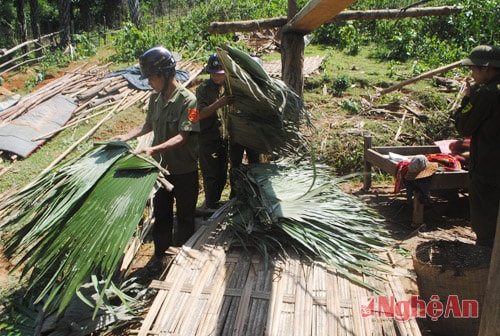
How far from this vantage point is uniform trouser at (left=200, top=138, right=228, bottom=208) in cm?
429

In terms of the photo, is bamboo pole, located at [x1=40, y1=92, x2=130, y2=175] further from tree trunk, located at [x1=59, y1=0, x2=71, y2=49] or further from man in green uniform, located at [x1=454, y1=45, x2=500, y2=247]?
tree trunk, located at [x1=59, y1=0, x2=71, y2=49]

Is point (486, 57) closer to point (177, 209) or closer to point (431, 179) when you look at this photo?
point (431, 179)

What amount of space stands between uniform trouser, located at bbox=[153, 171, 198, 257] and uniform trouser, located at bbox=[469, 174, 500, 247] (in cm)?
221

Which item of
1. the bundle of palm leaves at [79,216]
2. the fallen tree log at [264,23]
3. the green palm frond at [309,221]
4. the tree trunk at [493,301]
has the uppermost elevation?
the fallen tree log at [264,23]

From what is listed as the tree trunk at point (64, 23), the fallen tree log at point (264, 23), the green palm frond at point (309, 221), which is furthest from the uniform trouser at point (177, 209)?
the tree trunk at point (64, 23)

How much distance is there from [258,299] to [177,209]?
52.5 inches

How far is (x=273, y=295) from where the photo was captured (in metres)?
2.42

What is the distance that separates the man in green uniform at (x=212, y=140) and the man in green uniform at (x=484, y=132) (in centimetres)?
208

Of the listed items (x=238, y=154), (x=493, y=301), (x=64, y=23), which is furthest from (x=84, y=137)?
(x=64, y=23)

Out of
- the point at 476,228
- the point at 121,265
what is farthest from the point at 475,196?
the point at 121,265

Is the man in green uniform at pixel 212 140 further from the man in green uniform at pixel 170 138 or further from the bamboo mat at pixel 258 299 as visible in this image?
the bamboo mat at pixel 258 299

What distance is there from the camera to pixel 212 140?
4.26m

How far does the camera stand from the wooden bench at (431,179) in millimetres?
4340

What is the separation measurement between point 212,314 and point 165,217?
1326 millimetres
